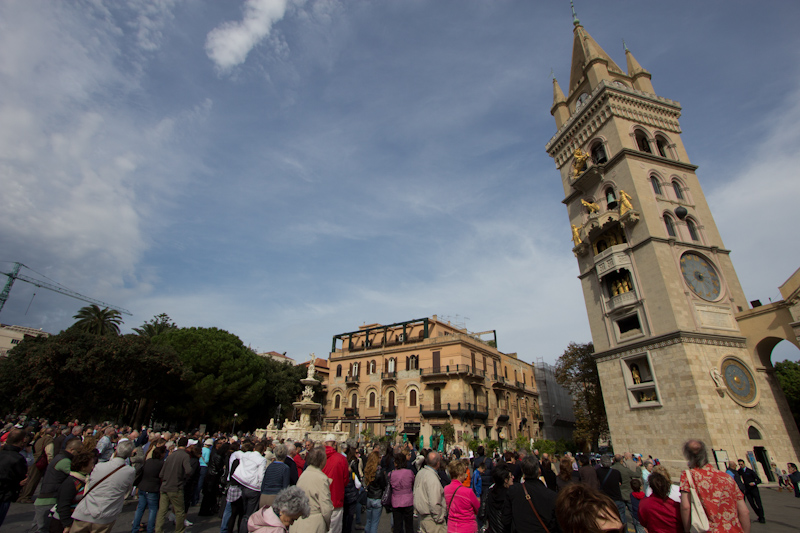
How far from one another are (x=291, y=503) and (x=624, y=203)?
23.7 metres

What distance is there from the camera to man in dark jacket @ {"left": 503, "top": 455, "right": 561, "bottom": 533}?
3.97 m

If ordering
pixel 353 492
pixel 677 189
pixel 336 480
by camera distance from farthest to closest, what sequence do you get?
1. pixel 677 189
2. pixel 353 492
3. pixel 336 480

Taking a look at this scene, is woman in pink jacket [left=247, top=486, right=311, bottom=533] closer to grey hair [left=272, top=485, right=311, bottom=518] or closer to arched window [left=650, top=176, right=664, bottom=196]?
grey hair [left=272, top=485, right=311, bottom=518]

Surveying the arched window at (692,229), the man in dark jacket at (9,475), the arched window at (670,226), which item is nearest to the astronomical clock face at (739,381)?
the arched window at (670,226)

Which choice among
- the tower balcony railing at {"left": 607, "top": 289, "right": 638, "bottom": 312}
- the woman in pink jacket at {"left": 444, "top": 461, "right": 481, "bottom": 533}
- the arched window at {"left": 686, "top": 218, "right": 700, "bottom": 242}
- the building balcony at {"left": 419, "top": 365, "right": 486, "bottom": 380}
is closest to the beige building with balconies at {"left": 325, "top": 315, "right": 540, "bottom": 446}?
the building balcony at {"left": 419, "top": 365, "right": 486, "bottom": 380}

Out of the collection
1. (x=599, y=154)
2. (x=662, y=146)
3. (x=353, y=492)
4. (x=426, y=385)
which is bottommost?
(x=353, y=492)

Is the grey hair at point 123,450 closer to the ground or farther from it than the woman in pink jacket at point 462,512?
farther from it

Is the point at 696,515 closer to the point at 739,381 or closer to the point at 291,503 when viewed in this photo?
the point at 291,503

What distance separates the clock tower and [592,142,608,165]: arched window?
3.7 inches

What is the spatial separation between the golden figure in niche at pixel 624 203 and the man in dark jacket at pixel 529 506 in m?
21.3

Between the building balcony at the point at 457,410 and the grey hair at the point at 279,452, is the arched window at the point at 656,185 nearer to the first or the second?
the building balcony at the point at 457,410

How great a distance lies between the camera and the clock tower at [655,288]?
56.5 ft

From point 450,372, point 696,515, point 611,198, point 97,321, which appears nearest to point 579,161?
point 611,198

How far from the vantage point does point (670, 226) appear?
21.7 meters
